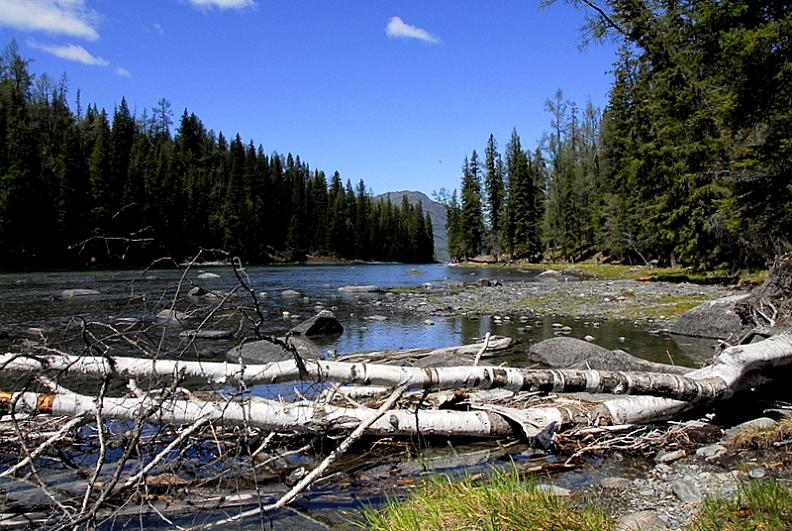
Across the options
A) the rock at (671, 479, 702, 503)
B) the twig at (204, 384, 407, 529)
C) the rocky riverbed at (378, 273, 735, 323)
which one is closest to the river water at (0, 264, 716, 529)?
the twig at (204, 384, 407, 529)

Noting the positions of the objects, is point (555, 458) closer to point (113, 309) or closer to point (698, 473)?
point (698, 473)

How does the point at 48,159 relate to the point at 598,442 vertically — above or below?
above

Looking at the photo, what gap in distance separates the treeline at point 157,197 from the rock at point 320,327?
8274 mm

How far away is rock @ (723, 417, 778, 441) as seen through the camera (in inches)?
208

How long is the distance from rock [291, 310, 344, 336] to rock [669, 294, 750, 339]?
9.14 m

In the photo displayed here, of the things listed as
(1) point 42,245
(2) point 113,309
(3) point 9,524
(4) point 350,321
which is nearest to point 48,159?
(1) point 42,245

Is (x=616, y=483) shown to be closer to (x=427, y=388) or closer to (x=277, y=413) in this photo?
(x=427, y=388)

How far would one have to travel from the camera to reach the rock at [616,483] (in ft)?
14.2

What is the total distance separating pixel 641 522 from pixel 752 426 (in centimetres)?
294

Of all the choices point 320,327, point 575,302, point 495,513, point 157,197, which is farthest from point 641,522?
point 157,197

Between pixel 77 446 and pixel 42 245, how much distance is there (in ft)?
207

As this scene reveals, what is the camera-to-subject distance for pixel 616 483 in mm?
4422

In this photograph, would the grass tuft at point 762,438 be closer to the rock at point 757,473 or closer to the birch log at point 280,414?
the rock at point 757,473

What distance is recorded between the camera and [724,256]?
26125mm
